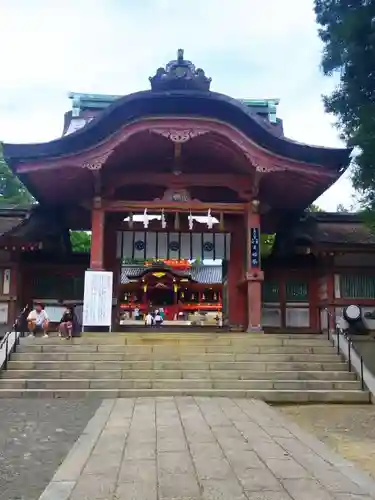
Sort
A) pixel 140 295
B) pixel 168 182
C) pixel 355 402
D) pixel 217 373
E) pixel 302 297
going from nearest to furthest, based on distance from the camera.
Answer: pixel 355 402, pixel 217 373, pixel 168 182, pixel 302 297, pixel 140 295

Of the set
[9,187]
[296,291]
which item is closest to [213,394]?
[296,291]

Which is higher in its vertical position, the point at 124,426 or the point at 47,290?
the point at 47,290

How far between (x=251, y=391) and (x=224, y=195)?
804 cm

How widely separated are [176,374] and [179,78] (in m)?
8.22

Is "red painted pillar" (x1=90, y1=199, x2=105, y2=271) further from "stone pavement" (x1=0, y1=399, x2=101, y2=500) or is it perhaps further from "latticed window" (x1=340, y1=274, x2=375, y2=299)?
"latticed window" (x1=340, y1=274, x2=375, y2=299)

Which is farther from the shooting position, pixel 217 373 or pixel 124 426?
pixel 217 373

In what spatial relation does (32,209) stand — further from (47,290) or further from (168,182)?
(168,182)

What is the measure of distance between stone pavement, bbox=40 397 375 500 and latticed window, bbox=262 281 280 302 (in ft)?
31.2

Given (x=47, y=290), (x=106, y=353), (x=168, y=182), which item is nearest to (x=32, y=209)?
(x=47, y=290)

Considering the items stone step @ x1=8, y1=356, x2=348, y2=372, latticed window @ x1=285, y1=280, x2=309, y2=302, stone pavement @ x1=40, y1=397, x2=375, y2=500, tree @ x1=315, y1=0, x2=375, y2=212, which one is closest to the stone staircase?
stone step @ x1=8, y1=356, x2=348, y2=372

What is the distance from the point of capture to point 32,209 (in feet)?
53.3

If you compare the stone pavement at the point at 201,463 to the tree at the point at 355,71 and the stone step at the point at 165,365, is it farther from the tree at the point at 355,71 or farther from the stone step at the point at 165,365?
the tree at the point at 355,71

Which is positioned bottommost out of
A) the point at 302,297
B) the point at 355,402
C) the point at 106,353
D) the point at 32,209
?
the point at 355,402

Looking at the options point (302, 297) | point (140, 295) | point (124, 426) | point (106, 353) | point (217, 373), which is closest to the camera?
point (124, 426)
